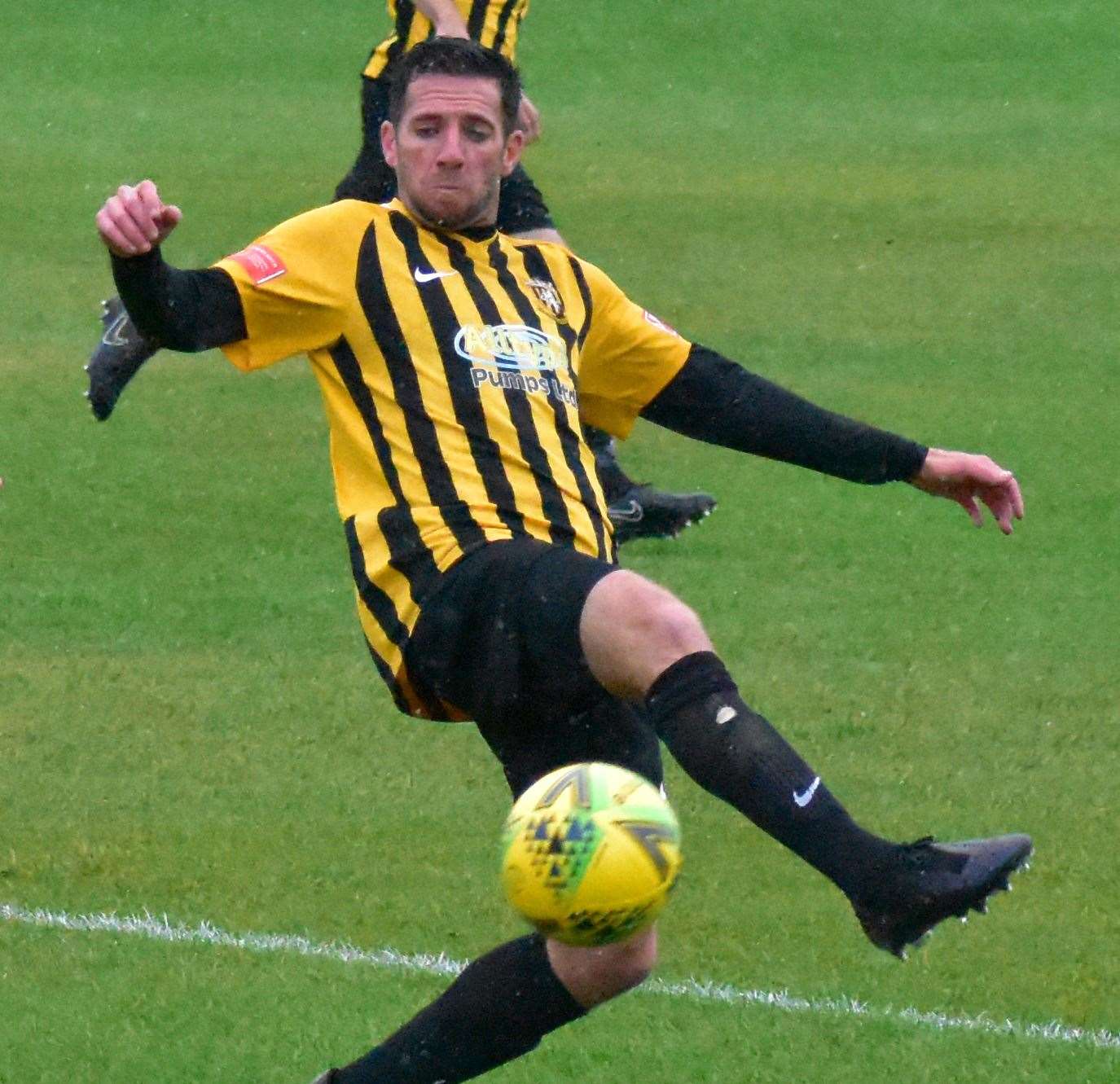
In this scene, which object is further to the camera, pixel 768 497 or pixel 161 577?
pixel 768 497

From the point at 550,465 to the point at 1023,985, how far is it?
1.93 meters

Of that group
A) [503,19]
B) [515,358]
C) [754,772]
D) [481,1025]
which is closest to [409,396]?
[515,358]

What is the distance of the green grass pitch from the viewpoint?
5.85m

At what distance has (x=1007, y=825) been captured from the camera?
7.10 m

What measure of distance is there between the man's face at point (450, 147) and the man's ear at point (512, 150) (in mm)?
72

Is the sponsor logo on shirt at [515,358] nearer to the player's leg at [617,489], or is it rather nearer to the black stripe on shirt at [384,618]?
the black stripe on shirt at [384,618]

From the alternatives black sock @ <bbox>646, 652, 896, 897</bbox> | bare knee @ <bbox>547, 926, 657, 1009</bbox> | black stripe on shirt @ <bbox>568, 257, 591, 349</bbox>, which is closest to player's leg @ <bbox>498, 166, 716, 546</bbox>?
black stripe on shirt @ <bbox>568, 257, 591, 349</bbox>

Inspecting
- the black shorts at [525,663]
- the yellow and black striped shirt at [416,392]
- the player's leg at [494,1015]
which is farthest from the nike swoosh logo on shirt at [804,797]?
the yellow and black striped shirt at [416,392]

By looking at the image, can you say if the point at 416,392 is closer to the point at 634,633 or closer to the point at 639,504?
the point at 634,633

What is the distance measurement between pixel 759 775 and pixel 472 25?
6.60 m

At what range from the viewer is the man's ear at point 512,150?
5418mm

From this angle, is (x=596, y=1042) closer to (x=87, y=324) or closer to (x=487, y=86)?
(x=487, y=86)

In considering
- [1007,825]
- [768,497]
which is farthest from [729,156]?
[1007,825]

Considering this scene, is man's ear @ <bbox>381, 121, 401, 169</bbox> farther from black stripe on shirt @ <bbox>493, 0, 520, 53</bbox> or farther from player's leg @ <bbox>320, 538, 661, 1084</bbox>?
black stripe on shirt @ <bbox>493, 0, 520, 53</bbox>
